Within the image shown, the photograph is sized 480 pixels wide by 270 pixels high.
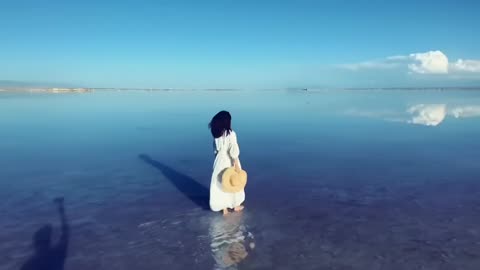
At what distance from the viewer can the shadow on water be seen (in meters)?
7.85

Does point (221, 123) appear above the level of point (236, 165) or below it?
above

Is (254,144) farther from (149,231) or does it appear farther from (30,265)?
(30,265)

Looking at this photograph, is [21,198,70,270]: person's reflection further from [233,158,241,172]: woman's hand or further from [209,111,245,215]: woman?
[233,158,241,172]: woman's hand

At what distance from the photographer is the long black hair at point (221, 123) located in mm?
6523

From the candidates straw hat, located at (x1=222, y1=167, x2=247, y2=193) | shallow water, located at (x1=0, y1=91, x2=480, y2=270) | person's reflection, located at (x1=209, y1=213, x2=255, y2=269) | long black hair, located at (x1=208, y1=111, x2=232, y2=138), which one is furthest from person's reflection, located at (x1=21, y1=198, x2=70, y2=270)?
long black hair, located at (x1=208, y1=111, x2=232, y2=138)

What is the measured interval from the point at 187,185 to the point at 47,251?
3988 mm

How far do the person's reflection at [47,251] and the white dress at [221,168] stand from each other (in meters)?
2.77

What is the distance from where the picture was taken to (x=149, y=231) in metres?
6.15

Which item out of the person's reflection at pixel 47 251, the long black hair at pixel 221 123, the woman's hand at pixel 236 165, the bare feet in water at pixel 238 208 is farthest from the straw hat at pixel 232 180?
the person's reflection at pixel 47 251

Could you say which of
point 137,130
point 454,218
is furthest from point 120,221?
point 137,130

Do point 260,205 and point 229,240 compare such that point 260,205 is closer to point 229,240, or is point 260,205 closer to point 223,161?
point 223,161

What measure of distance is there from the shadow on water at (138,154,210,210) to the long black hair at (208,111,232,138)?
1.79 metres

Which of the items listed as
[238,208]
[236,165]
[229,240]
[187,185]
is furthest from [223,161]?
[187,185]

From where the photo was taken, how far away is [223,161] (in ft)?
22.7
